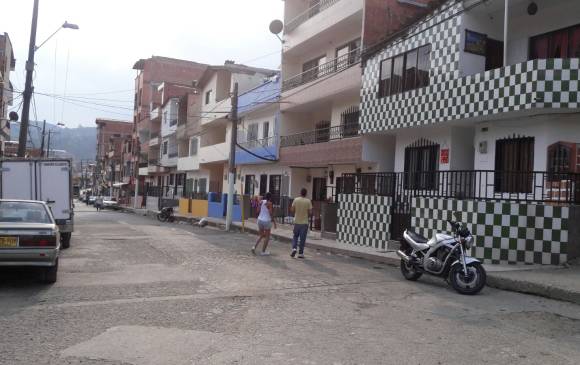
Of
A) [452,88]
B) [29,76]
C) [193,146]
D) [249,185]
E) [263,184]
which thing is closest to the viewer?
[452,88]

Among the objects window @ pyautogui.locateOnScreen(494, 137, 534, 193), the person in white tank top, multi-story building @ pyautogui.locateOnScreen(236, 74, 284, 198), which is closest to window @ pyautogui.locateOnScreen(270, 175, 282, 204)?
multi-story building @ pyautogui.locateOnScreen(236, 74, 284, 198)

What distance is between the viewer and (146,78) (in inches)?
2559

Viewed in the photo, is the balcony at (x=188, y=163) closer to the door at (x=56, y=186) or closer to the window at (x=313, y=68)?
the window at (x=313, y=68)

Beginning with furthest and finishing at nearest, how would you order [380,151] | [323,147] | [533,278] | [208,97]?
[208,97] < [323,147] < [380,151] < [533,278]

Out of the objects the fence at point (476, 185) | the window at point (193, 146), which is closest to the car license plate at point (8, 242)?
the fence at point (476, 185)

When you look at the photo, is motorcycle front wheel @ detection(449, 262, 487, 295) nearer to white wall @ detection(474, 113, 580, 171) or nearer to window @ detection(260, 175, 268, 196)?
white wall @ detection(474, 113, 580, 171)

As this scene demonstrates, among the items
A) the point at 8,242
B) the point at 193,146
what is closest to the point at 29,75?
the point at 8,242

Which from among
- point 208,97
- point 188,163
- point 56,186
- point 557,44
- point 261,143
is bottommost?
point 56,186

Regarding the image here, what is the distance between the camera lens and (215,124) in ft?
126

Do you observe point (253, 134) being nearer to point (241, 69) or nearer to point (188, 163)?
point (241, 69)

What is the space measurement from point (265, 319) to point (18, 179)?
1058 cm

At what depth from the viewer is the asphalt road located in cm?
536

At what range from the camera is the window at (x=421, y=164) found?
1473 centimetres

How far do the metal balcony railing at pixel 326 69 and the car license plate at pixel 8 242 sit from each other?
553 inches
